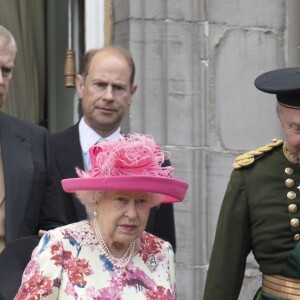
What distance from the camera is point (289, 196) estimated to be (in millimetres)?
5102

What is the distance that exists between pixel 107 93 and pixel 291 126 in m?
1.12

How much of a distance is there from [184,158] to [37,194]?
6.61ft

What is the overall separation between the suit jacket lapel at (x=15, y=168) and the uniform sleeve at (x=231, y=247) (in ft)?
2.85

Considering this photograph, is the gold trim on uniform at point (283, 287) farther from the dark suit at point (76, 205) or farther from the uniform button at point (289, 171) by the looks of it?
the dark suit at point (76, 205)

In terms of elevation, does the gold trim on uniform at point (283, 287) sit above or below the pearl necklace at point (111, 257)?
below

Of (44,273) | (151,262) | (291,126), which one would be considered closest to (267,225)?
(291,126)

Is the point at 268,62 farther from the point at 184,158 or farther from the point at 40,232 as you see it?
the point at 40,232

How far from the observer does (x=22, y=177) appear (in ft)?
16.8

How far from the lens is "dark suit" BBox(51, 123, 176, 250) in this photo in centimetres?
558

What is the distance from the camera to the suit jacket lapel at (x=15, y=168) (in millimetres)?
5055

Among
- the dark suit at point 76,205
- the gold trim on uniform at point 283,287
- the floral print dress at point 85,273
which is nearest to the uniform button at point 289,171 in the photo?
the gold trim on uniform at point 283,287

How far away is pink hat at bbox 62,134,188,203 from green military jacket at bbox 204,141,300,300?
0.59 metres

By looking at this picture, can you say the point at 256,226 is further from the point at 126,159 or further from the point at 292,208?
the point at 126,159

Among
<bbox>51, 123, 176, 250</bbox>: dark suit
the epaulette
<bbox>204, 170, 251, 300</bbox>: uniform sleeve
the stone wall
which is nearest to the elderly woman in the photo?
<bbox>204, 170, 251, 300</bbox>: uniform sleeve
